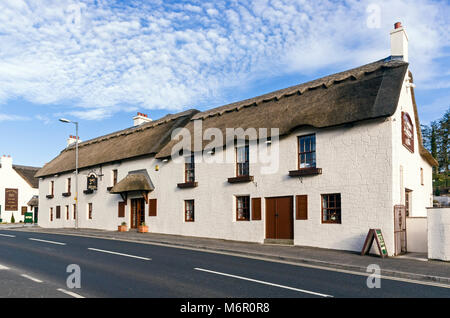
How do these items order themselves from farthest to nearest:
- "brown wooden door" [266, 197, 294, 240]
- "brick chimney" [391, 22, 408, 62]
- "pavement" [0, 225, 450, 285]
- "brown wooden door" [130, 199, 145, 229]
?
"brown wooden door" [130, 199, 145, 229] < "brown wooden door" [266, 197, 294, 240] < "brick chimney" [391, 22, 408, 62] < "pavement" [0, 225, 450, 285]

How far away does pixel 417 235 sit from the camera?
51.8ft

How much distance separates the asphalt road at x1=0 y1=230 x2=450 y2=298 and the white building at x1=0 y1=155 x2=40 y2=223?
43.1m

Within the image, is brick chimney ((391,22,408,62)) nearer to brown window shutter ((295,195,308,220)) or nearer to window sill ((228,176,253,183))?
brown window shutter ((295,195,308,220))

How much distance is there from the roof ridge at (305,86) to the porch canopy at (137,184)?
5.16 meters

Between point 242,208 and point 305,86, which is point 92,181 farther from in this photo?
point 305,86

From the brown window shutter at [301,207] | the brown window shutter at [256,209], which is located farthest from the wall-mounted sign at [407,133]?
the brown window shutter at [256,209]

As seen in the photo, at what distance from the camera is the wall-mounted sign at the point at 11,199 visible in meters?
51.1

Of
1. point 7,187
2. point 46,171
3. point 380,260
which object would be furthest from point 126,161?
point 7,187

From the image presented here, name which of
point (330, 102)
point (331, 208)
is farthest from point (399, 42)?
point (331, 208)

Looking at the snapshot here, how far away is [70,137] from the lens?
41.2 meters

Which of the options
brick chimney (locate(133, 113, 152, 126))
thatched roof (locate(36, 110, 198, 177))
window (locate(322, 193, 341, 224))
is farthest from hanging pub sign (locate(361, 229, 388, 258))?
brick chimney (locate(133, 113, 152, 126))

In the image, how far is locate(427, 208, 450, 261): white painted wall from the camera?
520 inches

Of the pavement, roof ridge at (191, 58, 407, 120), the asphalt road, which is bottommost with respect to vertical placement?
the pavement

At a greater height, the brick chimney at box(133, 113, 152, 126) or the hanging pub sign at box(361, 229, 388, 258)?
the brick chimney at box(133, 113, 152, 126)
